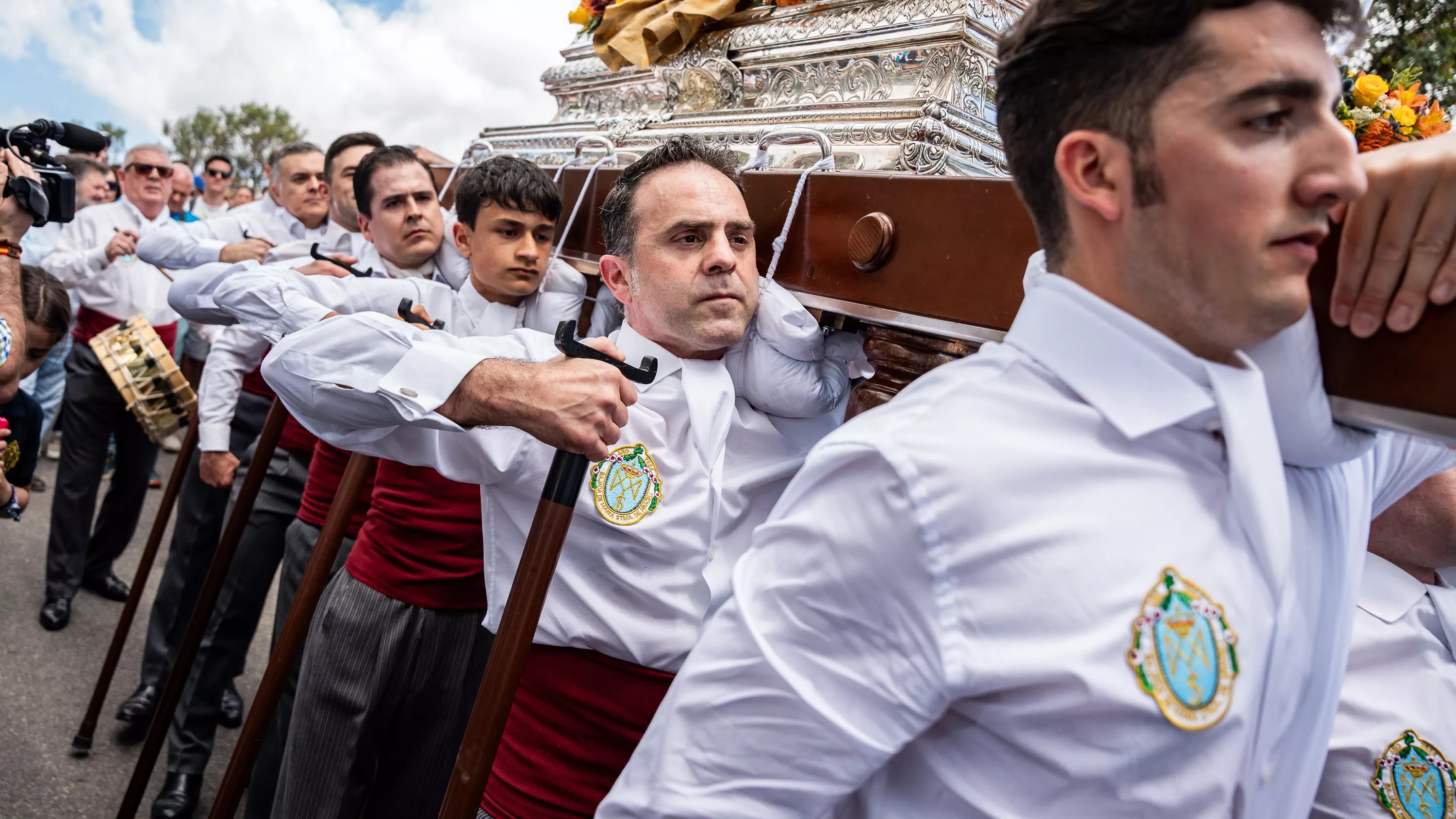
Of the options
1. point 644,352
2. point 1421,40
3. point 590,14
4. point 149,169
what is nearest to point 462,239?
point 590,14

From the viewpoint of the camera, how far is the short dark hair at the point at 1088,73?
94 centimetres

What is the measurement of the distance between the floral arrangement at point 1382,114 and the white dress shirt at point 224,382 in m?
3.46

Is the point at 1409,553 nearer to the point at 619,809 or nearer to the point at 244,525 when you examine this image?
the point at 619,809

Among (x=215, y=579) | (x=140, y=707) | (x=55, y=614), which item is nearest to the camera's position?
(x=215, y=579)

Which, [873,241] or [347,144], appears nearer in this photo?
[873,241]

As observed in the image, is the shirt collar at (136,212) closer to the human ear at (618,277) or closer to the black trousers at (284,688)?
the black trousers at (284,688)

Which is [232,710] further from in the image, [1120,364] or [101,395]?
[1120,364]

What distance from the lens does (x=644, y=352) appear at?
211 cm

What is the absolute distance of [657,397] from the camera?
203 cm

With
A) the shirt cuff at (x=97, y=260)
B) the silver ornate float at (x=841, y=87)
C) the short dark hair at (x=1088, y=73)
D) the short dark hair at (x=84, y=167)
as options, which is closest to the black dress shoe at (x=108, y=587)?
the shirt cuff at (x=97, y=260)

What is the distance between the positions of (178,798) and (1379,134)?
358 centimetres

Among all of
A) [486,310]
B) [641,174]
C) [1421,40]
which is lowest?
[486,310]

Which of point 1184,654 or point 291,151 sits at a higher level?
point 291,151

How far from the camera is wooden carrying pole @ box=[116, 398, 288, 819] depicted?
3049 millimetres
